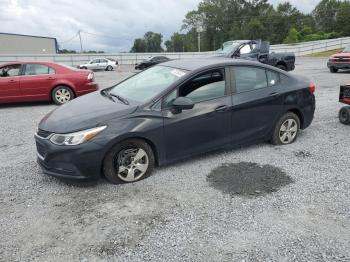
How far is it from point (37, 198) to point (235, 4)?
332 ft

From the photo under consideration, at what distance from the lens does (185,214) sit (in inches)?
138

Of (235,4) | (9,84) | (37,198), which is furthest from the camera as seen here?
(235,4)

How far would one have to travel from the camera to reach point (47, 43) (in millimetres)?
69312

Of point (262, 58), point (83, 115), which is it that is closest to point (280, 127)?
point (83, 115)

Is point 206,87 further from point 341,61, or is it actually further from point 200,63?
point 341,61

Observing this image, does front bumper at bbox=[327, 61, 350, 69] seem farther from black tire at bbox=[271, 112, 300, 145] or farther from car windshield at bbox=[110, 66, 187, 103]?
car windshield at bbox=[110, 66, 187, 103]

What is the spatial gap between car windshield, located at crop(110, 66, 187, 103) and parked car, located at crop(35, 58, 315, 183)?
0.7 inches

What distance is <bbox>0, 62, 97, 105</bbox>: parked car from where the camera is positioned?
363 inches

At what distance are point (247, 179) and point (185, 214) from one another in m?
1.19

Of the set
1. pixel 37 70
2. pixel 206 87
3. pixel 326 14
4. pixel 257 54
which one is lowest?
pixel 206 87

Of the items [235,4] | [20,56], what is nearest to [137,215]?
[20,56]

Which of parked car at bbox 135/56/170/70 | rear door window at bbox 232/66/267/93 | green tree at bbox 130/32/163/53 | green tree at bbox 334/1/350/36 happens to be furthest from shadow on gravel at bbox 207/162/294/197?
green tree at bbox 130/32/163/53

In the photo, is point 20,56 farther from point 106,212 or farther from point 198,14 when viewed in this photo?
point 198,14

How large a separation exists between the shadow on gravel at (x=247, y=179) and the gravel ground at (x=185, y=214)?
1.4 inches
